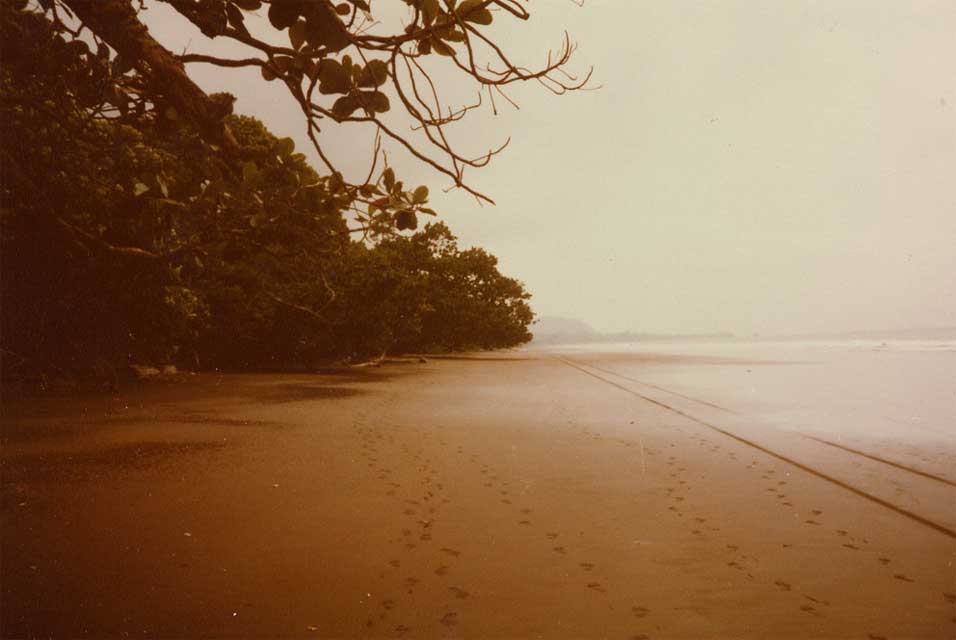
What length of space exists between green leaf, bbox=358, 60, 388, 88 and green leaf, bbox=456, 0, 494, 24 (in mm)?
549

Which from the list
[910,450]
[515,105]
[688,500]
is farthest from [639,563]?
[910,450]

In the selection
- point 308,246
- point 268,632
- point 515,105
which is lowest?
point 268,632

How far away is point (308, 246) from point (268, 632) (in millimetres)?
2789

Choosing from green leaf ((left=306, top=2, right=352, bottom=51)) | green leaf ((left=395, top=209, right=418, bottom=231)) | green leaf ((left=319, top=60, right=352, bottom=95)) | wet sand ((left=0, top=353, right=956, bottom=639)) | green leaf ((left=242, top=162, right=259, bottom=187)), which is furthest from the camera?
green leaf ((left=242, top=162, right=259, bottom=187))

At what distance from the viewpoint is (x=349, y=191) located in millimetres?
4652

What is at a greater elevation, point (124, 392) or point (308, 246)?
point (308, 246)

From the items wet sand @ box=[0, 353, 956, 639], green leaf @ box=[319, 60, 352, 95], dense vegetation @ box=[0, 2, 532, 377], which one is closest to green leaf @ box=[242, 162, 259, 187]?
dense vegetation @ box=[0, 2, 532, 377]

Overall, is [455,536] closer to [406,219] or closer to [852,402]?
[406,219]

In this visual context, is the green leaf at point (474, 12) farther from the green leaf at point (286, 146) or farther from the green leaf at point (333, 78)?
the green leaf at point (286, 146)

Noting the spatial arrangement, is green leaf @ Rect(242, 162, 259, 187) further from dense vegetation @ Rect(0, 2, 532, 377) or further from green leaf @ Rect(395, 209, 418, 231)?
green leaf @ Rect(395, 209, 418, 231)

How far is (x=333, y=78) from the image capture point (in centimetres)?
373

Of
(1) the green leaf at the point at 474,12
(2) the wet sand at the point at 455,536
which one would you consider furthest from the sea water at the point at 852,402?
(1) the green leaf at the point at 474,12

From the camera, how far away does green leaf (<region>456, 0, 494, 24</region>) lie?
3.50 meters

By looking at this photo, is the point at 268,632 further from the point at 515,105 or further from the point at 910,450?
the point at 910,450
